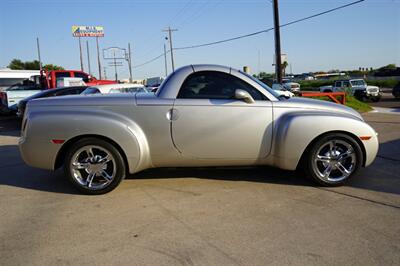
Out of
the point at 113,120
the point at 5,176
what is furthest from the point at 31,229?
the point at 5,176

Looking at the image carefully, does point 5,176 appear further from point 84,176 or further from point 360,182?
point 360,182

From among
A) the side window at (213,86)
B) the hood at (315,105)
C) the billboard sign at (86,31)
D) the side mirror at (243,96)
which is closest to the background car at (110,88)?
the side window at (213,86)

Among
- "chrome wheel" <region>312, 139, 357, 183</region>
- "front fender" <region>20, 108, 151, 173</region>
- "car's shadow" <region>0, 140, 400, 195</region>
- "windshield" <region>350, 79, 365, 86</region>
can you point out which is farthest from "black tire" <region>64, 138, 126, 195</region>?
"windshield" <region>350, 79, 365, 86</region>

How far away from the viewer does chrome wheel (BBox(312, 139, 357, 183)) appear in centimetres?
445

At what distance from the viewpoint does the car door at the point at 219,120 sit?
4.31 metres

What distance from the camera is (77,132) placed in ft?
13.8

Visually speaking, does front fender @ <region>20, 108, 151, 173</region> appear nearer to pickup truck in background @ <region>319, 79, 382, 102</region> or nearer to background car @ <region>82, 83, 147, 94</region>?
background car @ <region>82, 83, 147, 94</region>

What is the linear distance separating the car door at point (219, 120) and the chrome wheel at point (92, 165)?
892mm

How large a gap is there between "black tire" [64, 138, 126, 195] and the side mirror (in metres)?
1.65

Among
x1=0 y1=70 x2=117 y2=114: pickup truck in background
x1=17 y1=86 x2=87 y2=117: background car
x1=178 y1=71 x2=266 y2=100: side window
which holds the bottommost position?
x1=178 y1=71 x2=266 y2=100: side window

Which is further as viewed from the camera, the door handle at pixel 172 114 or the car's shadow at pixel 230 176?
the car's shadow at pixel 230 176

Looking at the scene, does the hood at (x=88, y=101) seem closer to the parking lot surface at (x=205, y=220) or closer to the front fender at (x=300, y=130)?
the parking lot surface at (x=205, y=220)

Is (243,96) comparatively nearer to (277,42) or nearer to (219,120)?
(219,120)

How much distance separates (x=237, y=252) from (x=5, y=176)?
4.24 metres
